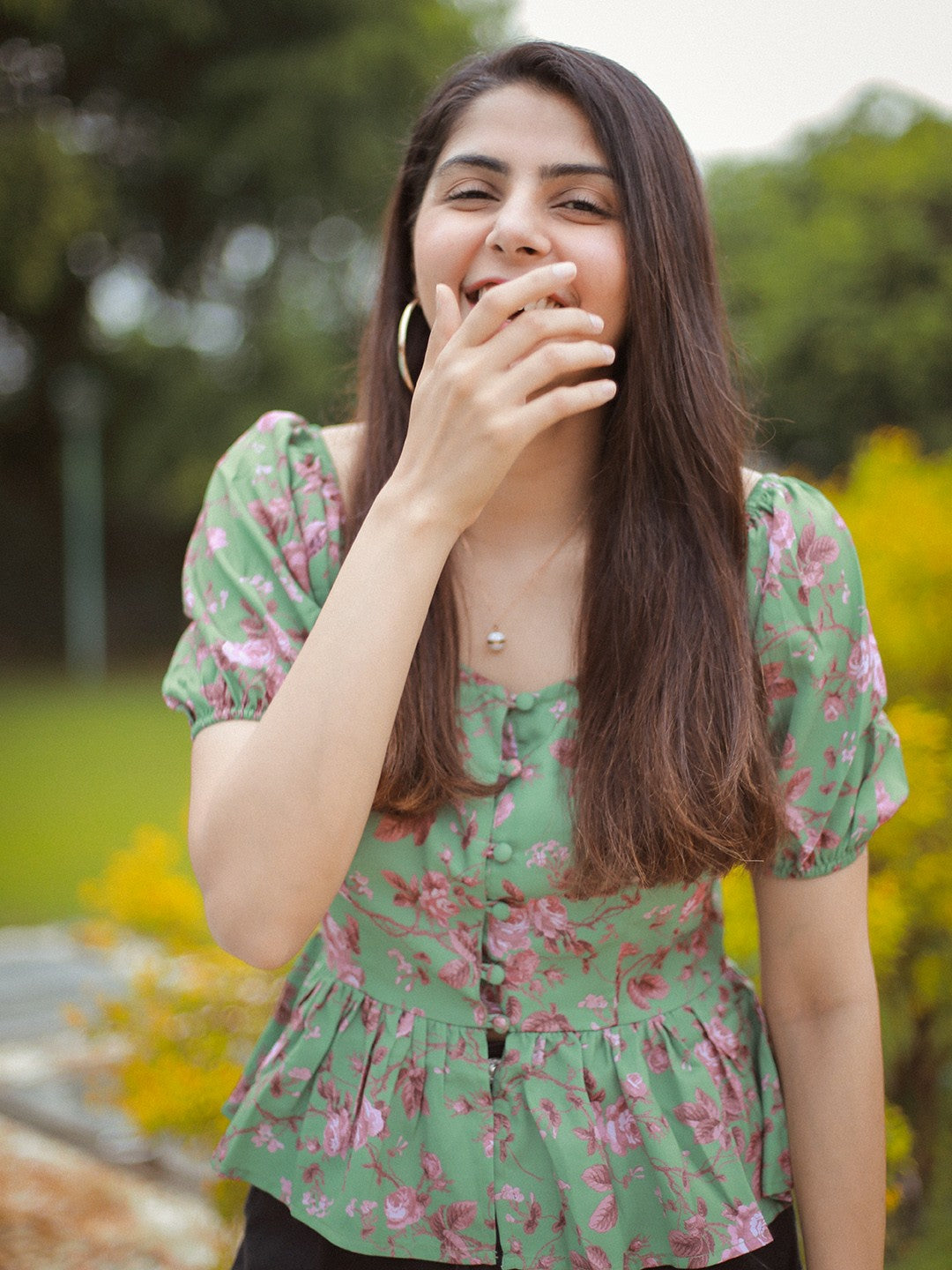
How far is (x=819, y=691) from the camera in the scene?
1.43 meters

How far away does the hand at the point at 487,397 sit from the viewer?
1.16 metres

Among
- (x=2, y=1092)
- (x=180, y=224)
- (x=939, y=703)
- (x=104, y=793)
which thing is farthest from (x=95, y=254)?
(x=939, y=703)

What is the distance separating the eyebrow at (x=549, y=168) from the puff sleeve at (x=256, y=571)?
1.27ft

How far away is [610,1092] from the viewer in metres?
1.37

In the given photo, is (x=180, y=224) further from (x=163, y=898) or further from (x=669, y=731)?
(x=669, y=731)

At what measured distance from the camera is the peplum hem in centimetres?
133

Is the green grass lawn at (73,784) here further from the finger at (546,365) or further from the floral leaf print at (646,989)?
the finger at (546,365)

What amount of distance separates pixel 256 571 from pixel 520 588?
1.10 ft

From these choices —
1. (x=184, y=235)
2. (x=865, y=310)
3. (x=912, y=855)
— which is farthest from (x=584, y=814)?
(x=184, y=235)

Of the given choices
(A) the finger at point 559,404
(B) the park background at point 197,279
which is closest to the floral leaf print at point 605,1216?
Answer: (A) the finger at point 559,404

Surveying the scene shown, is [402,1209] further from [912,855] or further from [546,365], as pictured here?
[912,855]

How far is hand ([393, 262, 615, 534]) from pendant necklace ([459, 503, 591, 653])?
0.31 metres

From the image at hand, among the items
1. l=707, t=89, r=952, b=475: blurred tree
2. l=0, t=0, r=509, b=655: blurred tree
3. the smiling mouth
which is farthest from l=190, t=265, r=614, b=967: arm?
l=0, t=0, r=509, b=655: blurred tree

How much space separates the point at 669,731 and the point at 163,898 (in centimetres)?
155
